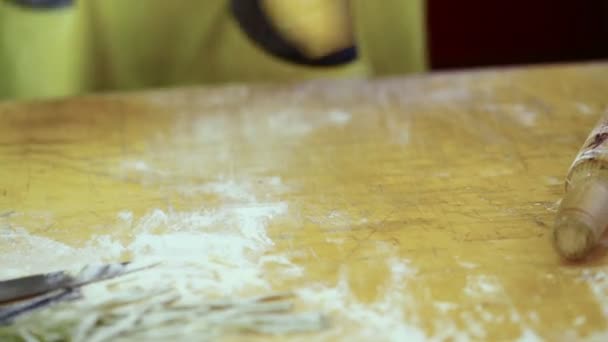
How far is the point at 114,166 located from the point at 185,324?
29 cm

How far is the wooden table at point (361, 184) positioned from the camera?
26.0 inches

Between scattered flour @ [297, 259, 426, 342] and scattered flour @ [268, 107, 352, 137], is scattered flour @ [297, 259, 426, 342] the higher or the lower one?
the higher one

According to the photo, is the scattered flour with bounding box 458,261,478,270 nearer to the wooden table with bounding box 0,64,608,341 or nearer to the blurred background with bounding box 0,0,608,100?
the wooden table with bounding box 0,64,608,341

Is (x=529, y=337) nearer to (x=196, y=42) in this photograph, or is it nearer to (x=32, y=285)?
(x=32, y=285)

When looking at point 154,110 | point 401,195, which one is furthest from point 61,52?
point 401,195

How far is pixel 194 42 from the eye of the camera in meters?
1.15

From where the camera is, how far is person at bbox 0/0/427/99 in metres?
1.09

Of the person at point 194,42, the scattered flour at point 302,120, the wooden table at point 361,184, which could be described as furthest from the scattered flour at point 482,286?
the person at point 194,42

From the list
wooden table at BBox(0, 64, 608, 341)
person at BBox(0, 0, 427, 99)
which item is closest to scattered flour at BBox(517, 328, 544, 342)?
wooden table at BBox(0, 64, 608, 341)

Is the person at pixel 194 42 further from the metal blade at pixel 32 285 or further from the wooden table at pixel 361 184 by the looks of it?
the metal blade at pixel 32 285

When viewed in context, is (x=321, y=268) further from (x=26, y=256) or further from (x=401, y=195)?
(x=26, y=256)

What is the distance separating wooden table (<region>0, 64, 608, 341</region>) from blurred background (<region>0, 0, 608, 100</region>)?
0.10m

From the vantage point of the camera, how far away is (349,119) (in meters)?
0.97

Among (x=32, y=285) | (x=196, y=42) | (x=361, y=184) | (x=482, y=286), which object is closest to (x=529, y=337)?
(x=482, y=286)
